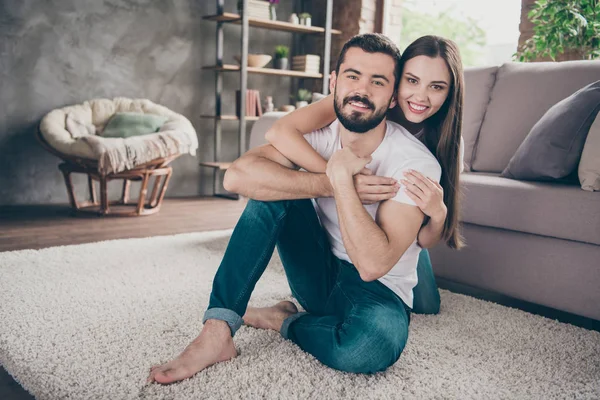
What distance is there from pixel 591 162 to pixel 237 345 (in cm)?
137

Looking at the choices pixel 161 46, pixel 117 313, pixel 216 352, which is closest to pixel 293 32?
pixel 161 46

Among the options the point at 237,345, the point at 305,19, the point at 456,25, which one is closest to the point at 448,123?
the point at 237,345

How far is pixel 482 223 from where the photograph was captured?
206cm

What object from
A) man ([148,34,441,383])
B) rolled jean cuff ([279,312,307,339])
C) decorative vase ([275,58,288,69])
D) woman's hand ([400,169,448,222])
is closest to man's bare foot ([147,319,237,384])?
man ([148,34,441,383])

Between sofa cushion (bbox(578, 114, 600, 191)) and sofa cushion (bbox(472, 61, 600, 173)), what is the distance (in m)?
0.60

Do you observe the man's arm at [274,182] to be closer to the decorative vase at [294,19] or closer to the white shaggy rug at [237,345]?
the white shaggy rug at [237,345]

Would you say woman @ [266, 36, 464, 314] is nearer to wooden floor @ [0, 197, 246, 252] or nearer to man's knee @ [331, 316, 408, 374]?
man's knee @ [331, 316, 408, 374]

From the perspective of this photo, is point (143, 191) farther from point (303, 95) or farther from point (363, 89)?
point (363, 89)

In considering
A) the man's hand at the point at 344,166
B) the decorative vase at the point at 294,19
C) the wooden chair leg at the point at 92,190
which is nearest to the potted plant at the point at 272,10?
the decorative vase at the point at 294,19

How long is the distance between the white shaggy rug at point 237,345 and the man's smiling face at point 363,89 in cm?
66

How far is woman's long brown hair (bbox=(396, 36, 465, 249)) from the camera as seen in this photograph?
4.75 ft

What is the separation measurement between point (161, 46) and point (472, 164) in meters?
2.91

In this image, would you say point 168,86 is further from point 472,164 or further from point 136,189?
point 472,164

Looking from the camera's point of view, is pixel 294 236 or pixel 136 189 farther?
pixel 136 189
